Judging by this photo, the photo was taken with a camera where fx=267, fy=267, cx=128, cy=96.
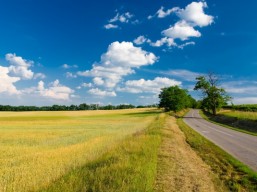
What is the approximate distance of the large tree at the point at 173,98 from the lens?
99.5 m

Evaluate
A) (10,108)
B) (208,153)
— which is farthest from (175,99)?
(10,108)

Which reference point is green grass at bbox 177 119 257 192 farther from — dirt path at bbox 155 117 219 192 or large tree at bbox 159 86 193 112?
large tree at bbox 159 86 193 112

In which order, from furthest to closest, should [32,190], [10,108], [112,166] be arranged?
[10,108], [112,166], [32,190]

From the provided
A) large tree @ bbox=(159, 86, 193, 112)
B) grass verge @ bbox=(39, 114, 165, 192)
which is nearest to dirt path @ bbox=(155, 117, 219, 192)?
grass verge @ bbox=(39, 114, 165, 192)

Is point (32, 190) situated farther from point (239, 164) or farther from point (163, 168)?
point (239, 164)

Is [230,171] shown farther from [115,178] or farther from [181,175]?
[115,178]

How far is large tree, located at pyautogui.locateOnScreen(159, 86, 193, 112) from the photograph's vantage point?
3917 inches

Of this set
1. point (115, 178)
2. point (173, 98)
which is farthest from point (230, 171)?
point (173, 98)

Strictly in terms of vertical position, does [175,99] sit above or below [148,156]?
above

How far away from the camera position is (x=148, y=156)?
12.1m

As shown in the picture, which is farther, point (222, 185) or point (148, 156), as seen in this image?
point (148, 156)

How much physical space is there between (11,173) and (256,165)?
10.7 meters

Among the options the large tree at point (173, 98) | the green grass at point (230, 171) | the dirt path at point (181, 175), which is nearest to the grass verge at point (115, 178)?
the dirt path at point (181, 175)

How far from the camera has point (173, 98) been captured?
99.4 m
